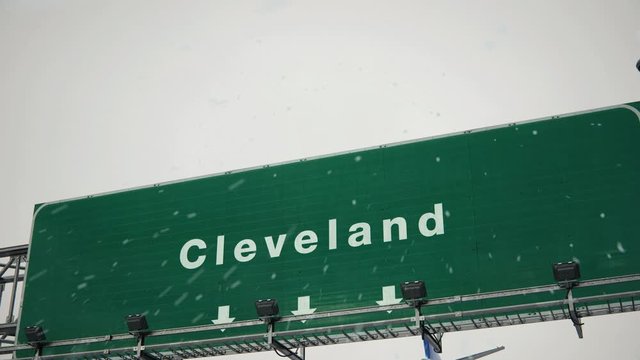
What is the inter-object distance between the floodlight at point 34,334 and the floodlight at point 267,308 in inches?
236

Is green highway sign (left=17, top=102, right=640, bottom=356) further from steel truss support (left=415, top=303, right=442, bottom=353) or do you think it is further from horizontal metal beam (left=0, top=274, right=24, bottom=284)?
horizontal metal beam (left=0, top=274, right=24, bottom=284)

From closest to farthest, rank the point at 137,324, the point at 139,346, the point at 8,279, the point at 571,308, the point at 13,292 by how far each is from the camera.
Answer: the point at 571,308 → the point at 139,346 → the point at 137,324 → the point at 13,292 → the point at 8,279

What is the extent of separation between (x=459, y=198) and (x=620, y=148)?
3346 millimetres

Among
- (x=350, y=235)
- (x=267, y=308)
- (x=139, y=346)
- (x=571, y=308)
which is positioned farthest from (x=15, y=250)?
(x=571, y=308)

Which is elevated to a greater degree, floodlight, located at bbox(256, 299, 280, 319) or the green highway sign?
the green highway sign

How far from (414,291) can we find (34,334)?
965 cm

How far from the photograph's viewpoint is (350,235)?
68.4 feet

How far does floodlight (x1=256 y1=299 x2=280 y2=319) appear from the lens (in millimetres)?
20406

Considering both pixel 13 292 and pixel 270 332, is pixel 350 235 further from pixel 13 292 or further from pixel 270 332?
pixel 13 292

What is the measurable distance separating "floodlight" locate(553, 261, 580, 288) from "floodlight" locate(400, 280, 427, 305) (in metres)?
2.56

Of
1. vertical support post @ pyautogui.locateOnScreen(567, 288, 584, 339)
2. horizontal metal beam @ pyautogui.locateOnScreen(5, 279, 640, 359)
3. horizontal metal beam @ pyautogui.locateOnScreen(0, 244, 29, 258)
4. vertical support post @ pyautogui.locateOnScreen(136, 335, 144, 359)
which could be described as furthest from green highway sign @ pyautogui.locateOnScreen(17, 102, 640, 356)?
horizontal metal beam @ pyautogui.locateOnScreen(0, 244, 29, 258)

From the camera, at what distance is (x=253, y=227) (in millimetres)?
22047

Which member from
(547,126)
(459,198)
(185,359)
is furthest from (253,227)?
(547,126)

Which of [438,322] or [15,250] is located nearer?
[438,322]
